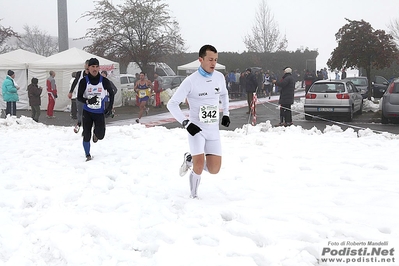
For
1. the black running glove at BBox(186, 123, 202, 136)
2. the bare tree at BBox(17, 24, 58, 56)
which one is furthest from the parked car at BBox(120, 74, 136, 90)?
the bare tree at BBox(17, 24, 58, 56)

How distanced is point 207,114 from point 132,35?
845 inches

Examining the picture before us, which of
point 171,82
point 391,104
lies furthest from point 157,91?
point 391,104

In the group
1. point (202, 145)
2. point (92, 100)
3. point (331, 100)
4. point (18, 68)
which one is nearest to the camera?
point (202, 145)

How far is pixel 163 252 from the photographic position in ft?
12.6

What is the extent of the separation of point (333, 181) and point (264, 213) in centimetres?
189

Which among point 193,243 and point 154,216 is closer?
point 193,243

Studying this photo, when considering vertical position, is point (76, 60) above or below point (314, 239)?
above

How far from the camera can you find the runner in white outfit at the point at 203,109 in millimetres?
5246

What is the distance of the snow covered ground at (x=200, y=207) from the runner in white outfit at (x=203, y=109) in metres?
0.49

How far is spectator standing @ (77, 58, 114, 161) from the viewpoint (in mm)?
7953

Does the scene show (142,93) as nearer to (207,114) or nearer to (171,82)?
(207,114)

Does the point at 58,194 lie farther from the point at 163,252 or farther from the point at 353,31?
the point at 353,31

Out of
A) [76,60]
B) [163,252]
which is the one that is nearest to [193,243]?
[163,252]

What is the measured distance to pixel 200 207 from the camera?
198 inches
